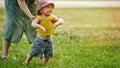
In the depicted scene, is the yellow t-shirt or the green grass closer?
the yellow t-shirt

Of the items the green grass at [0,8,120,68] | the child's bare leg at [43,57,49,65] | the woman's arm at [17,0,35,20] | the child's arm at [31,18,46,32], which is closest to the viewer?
the child's arm at [31,18,46,32]

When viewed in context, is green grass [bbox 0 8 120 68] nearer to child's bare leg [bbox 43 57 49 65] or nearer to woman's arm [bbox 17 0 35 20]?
child's bare leg [bbox 43 57 49 65]

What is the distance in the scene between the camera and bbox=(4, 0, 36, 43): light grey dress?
26.0ft

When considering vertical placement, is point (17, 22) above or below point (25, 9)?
below

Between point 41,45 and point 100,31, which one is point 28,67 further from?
point 100,31

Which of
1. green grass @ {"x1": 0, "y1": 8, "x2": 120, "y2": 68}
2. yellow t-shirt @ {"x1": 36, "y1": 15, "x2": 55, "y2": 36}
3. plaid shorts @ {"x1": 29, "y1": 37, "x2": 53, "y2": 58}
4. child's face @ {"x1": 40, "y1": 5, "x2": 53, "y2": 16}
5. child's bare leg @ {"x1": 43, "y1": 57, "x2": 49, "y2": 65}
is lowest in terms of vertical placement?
green grass @ {"x1": 0, "y1": 8, "x2": 120, "y2": 68}

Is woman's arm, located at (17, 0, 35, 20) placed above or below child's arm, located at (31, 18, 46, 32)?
above

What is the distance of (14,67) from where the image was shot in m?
7.46

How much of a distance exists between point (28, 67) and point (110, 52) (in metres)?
2.19

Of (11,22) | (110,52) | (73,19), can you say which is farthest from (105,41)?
(73,19)

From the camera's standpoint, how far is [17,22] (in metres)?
7.93

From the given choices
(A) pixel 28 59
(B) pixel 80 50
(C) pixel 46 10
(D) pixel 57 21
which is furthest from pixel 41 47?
(B) pixel 80 50

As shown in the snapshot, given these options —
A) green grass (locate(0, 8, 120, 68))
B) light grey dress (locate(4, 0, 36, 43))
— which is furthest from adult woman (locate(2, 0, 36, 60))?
green grass (locate(0, 8, 120, 68))

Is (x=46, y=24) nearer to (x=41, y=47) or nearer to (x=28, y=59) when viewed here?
(x=41, y=47)
